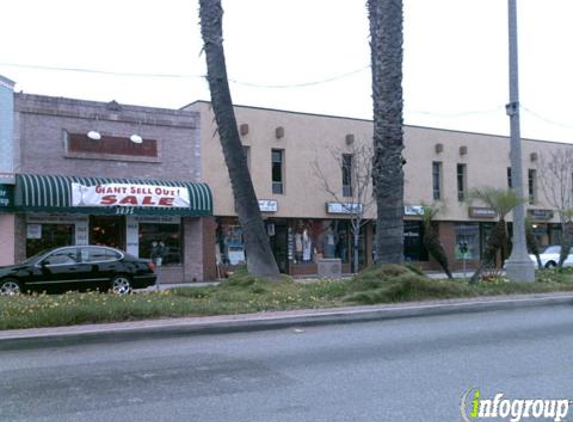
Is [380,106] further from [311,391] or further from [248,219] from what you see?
[311,391]

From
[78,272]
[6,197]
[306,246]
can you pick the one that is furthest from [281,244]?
[78,272]

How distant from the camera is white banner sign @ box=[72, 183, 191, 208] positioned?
2214 cm

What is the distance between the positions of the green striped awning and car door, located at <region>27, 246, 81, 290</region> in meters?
5.04

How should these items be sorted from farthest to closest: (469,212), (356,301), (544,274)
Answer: (469,212)
(544,274)
(356,301)

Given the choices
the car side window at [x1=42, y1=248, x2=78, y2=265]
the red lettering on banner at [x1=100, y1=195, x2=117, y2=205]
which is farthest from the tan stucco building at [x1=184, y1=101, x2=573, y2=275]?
the car side window at [x1=42, y1=248, x2=78, y2=265]

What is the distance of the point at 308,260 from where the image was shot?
2933 centimetres

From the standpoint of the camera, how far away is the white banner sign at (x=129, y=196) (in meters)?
22.1

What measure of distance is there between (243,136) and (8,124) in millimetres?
9374

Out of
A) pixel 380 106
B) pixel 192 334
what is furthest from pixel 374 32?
pixel 192 334

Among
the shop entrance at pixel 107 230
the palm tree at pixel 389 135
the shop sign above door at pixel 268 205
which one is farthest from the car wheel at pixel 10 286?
the shop sign above door at pixel 268 205

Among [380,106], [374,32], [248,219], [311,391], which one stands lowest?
[311,391]

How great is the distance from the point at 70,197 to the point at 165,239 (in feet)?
14.6

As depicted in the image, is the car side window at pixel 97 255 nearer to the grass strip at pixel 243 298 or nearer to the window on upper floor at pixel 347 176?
the grass strip at pixel 243 298

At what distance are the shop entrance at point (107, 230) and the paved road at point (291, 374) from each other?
1494 cm
